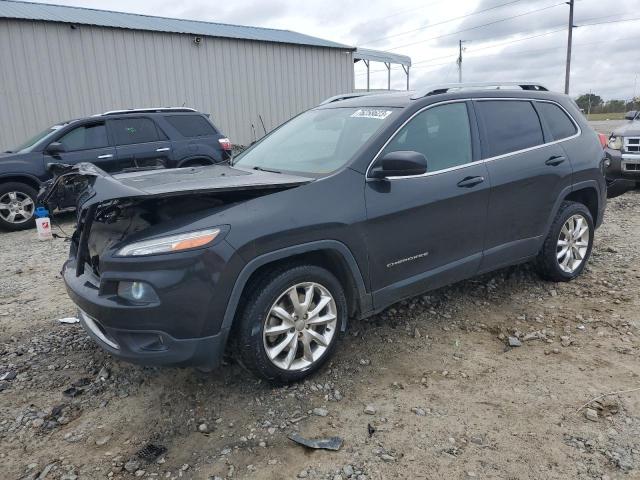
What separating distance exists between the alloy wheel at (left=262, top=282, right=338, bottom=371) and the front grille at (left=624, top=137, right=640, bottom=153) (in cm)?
839

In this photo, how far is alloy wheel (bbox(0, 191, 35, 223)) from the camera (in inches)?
305

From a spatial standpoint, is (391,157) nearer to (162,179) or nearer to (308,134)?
(308,134)

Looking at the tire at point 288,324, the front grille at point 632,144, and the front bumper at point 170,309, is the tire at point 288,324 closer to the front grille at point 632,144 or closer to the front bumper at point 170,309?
the front bumper at point 170,309

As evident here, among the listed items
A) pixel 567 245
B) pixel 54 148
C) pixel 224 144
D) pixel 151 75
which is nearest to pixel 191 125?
pixel 224 144

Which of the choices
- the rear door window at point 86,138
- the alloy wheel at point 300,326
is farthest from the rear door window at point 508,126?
the rear door window at point 86,138

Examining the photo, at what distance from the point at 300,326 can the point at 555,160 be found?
2721mm

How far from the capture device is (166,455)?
8.35 feet

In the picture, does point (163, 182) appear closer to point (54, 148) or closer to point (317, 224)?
point (317, 224)

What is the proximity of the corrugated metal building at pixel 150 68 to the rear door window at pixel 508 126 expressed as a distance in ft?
39.5

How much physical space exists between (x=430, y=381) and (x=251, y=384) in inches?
43.2

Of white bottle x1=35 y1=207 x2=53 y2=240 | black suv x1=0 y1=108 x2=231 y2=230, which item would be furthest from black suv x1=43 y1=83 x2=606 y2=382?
black suv x1=0 y1=108 x2=231 y2=230

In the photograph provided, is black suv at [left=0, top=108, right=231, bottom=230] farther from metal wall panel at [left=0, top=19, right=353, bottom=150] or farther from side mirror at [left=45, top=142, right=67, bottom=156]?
Answer: metal wall panel at [left=0, top=19, right=353, bottom=150]

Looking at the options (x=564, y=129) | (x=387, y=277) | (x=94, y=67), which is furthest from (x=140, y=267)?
(x=94, y=67)

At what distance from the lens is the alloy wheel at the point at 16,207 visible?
7.76m
